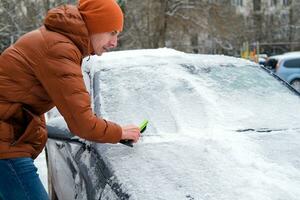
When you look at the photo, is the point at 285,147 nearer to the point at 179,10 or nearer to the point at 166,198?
the point at 166,198

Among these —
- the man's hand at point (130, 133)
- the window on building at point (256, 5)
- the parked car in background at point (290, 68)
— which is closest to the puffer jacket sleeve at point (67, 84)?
the man's hand at point (130, 133)

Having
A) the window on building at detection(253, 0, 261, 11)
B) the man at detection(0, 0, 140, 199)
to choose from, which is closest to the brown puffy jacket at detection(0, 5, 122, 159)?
the man at detection(0, 0, 140, 199)

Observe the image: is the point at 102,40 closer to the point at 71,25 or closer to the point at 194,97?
the point at 71,25

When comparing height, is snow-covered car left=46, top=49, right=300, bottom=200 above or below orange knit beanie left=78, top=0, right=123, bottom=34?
below

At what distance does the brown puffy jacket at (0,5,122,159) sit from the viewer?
6.51ft

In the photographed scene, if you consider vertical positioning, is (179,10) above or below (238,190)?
below

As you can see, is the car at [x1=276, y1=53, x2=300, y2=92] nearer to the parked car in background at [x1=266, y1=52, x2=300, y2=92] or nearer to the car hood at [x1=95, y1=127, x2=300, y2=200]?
the parked car in background at [x1=266, y1=52, x2=300, y2=92]

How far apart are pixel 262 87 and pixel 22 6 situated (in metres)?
20.8

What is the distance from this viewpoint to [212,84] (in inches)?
126

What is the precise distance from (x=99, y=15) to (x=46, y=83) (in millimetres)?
361

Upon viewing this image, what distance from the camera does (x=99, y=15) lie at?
2086 mm

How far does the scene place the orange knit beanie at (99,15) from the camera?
2.08 metres

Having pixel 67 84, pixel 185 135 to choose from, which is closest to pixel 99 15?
pixel 67 84

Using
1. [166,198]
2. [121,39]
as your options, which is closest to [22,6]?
[121,39]
